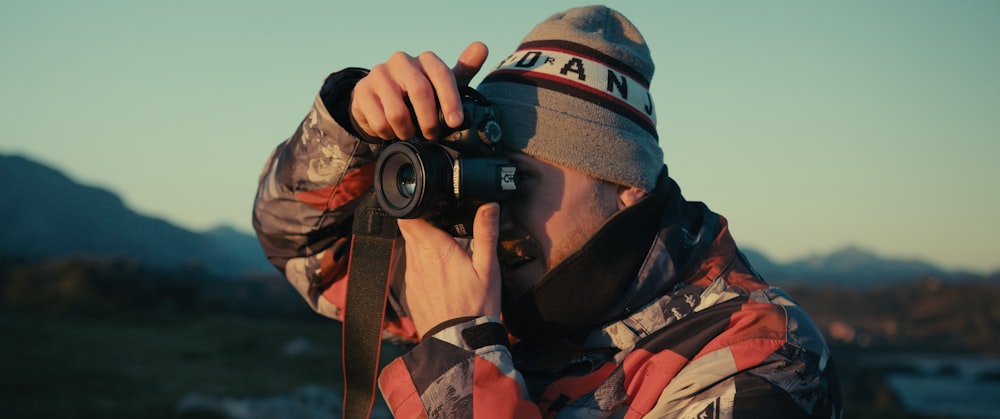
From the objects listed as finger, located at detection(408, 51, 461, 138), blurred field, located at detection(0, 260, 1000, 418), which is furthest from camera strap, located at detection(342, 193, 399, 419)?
blurred field, located at detection(0, 260, 1000, 418)

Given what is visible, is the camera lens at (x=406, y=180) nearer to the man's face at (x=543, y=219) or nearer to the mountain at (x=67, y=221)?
the man's face at (x=543, y=219)

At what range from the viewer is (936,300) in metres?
31.8

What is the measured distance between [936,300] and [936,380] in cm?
1542

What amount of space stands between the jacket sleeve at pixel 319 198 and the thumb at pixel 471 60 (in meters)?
0.24

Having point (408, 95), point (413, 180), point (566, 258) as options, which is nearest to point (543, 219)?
point (566, 258)

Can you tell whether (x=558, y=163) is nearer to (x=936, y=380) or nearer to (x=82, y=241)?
(x=936, y=380)

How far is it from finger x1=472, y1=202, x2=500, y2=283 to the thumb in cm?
37

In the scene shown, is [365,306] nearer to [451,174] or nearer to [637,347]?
[451,174]

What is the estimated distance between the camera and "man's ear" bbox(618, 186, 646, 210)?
2109mm

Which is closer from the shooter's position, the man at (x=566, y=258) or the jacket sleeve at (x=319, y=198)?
the man at (x=566, y=258)

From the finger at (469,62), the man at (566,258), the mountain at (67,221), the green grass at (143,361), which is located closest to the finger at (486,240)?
the man at (566,258)

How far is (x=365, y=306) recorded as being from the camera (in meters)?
2.12

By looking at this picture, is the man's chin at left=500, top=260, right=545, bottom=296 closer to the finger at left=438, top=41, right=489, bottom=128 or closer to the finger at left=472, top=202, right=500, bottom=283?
Answer: the finger at left=472, top=202, right=500, bottom=283

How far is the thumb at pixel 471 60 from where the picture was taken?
6.53 feet
